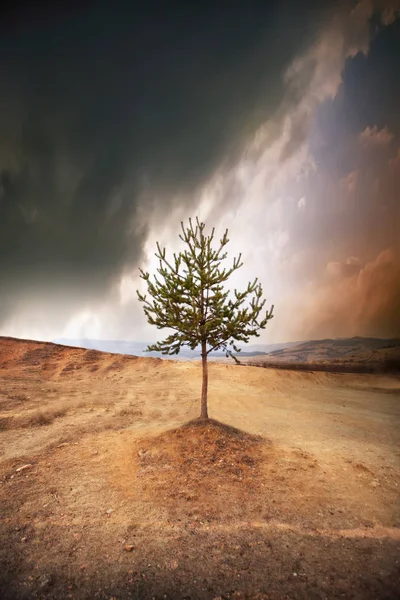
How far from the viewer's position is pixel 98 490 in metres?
7.60

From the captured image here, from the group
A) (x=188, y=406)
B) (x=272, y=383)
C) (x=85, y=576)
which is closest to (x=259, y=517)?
(x=85, y=576)

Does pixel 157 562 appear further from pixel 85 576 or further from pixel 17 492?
pixel 17 492

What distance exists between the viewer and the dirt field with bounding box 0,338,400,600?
454cm

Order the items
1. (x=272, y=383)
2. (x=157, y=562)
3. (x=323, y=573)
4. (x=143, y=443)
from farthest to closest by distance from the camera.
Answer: (x=272, y=383)
(x=143, y=443)
(x=157, y=562)
(x=323, y=573)

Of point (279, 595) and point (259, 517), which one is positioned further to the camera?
point (259, 517)

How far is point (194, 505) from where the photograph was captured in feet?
22.0

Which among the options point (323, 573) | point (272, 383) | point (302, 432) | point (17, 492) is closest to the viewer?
point (323, 573)

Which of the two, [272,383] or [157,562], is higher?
A: [272,383]

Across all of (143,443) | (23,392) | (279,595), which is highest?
(23,392)

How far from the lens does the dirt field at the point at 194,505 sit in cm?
454

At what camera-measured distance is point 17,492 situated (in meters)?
7.40

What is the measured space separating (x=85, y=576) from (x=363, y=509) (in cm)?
662

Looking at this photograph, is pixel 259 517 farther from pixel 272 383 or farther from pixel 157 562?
pixel 272 383

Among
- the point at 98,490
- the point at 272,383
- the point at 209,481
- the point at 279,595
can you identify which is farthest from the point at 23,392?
the point at 272,383
